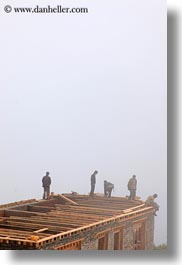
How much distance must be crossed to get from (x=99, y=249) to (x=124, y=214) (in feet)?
0.85

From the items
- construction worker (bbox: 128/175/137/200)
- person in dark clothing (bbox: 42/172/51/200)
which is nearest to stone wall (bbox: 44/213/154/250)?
construction worker (bbox: 128/175/137/200)

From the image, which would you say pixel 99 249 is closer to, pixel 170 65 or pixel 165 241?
pixel 165 241

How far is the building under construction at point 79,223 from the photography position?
3012 millimetres

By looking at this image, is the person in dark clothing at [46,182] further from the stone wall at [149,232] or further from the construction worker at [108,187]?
the stone wall at [149,232]

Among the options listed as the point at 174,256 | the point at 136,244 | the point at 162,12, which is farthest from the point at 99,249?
the point at 162,12

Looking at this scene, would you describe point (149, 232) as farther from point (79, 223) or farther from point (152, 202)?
point (79, 223)

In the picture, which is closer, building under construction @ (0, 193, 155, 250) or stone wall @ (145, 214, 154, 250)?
building under construction @ (0, 193, 155, 250)

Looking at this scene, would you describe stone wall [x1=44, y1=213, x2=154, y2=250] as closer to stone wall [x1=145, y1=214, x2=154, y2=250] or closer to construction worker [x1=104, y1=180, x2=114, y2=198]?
stone wall [x1=145, y1=214, x2=154, y2=250]

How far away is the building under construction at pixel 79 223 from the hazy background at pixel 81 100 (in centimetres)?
7

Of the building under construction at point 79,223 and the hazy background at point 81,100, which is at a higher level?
the hazy background at point 81,100

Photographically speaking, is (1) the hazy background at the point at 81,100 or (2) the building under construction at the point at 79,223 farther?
(1) the hazy background at the point at 81,100

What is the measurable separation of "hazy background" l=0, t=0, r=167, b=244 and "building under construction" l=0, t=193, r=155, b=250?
7 centimetres

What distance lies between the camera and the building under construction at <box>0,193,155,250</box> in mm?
3012

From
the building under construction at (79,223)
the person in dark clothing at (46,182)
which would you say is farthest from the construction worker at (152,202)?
the person in dark clothing at (46,182)
